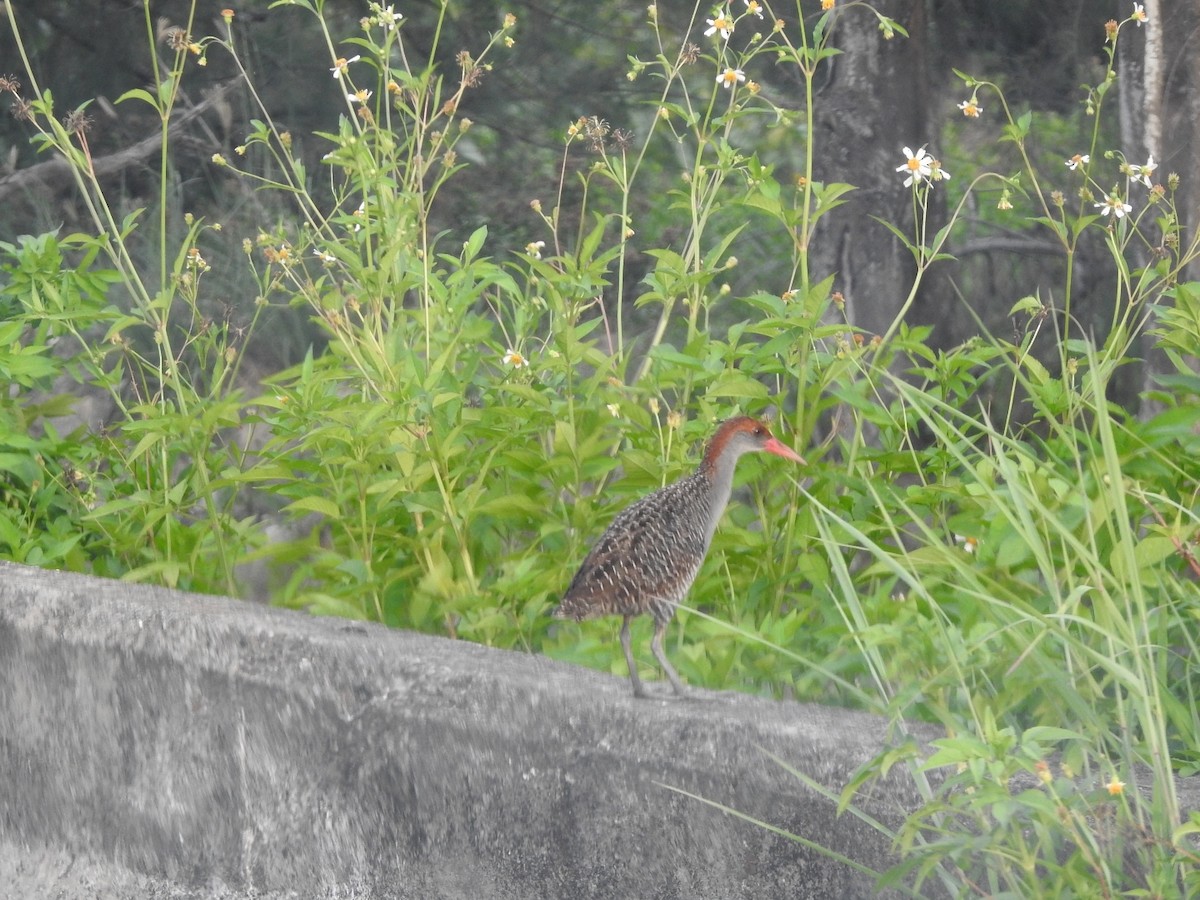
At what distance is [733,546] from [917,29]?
10.8 ft

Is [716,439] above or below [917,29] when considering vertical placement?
below

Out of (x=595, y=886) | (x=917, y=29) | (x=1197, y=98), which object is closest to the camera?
(x=595, y=886)

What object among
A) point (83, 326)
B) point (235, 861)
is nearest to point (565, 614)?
point (235, 861)

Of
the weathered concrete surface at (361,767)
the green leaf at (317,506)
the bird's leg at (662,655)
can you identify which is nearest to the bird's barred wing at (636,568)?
the bird's leg at (662,655)

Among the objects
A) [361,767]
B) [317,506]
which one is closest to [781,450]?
[317,506]

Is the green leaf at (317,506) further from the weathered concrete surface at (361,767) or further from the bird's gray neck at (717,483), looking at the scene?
the bird's gray neck at (717,483)

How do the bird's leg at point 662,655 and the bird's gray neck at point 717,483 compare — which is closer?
the bird's leg at point 662,655

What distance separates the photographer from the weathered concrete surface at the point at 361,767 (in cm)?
230

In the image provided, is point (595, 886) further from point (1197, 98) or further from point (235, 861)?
point (1197, 98)

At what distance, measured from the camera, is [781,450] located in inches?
134

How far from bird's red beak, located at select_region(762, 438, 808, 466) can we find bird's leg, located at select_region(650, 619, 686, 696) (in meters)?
0.47

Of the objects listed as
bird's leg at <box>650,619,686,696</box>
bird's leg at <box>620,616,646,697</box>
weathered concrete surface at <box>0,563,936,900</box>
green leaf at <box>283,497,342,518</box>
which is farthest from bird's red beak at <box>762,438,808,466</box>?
green leaf at <box>283,497,342,518</box>

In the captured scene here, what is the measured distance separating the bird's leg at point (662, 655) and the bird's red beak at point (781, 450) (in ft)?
1.54

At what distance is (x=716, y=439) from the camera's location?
3.29 meters
